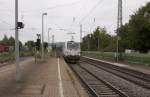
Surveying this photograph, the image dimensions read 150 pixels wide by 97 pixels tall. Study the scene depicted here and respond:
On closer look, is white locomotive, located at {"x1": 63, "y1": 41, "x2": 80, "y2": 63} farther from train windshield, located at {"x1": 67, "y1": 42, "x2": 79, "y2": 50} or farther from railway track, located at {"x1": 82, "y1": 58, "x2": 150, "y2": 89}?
railway track, located at {"x1": 82, "y1": 58, "x2": 150, "y2": 89}

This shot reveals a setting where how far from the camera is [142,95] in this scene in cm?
1773

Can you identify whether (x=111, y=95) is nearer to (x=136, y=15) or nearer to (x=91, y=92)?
(x=91, y=92)

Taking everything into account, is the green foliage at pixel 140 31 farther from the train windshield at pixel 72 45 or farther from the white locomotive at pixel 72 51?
the white locomotive at pixel 72 51

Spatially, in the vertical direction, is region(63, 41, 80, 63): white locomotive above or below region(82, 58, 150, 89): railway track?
above

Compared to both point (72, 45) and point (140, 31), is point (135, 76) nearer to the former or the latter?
point (72, 45)

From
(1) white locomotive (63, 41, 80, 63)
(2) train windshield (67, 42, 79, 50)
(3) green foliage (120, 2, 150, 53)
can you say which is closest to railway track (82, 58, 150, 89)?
(1) white locomotive (63, 41, 80, 63)

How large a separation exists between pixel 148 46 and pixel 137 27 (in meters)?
3.74

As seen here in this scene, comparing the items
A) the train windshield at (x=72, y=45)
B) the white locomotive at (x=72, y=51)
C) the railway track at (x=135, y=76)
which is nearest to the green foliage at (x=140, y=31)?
the train windshield at (x=72, y=45)

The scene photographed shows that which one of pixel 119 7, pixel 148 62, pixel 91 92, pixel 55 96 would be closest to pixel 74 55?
pixel 119 7

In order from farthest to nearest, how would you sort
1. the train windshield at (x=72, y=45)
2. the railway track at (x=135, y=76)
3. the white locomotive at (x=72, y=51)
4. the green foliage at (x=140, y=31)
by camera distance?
the green foliage at (x=140, y=31), the train windshield at (x=72, y=45), the white locomotive at (x=72, y=51), the railway track at (x=135, y=76)

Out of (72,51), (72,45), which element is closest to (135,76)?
(72,51)

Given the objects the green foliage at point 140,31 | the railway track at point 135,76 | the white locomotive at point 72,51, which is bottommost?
the railway track at point 135,76

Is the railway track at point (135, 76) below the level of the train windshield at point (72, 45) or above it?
below

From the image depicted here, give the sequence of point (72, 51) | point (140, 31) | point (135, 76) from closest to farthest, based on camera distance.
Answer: point (135, 76), point (72, 51), point (140, 31)
